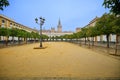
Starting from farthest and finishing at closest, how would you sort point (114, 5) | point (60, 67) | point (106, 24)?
point (106, 24), point (60, 67), point (114, 5)

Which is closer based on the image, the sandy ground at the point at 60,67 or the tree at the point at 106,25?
the sandy ground at the point at 60,67

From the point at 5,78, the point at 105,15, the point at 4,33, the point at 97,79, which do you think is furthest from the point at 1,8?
the point at 4,33

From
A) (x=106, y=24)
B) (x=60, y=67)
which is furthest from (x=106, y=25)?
(x=60, y=67)

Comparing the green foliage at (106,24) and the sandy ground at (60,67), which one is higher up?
the green foliage at (106,24)

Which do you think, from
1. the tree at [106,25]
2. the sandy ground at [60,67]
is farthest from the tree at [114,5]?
the tree at [106,25]

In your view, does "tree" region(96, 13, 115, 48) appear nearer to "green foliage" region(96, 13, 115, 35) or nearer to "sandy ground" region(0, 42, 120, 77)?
"green foliage" region(96, 13, 115, 35)

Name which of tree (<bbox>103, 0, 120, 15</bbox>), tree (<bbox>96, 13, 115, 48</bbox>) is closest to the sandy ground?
tree (<bbox>103, 0, 120, 15</bbox>)

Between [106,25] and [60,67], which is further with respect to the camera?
[106,25]

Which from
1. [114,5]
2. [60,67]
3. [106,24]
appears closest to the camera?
[114,5]

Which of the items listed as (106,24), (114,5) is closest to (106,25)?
(106,24)

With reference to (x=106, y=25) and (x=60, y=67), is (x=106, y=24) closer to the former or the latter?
(x=106, y=25)

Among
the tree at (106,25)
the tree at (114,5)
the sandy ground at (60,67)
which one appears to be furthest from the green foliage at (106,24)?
the tree at (114,5)

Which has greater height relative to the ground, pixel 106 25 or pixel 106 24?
pixel 106 24

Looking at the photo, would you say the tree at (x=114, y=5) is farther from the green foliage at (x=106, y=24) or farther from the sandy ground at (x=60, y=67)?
the green foliage at (x=106, y=24)
